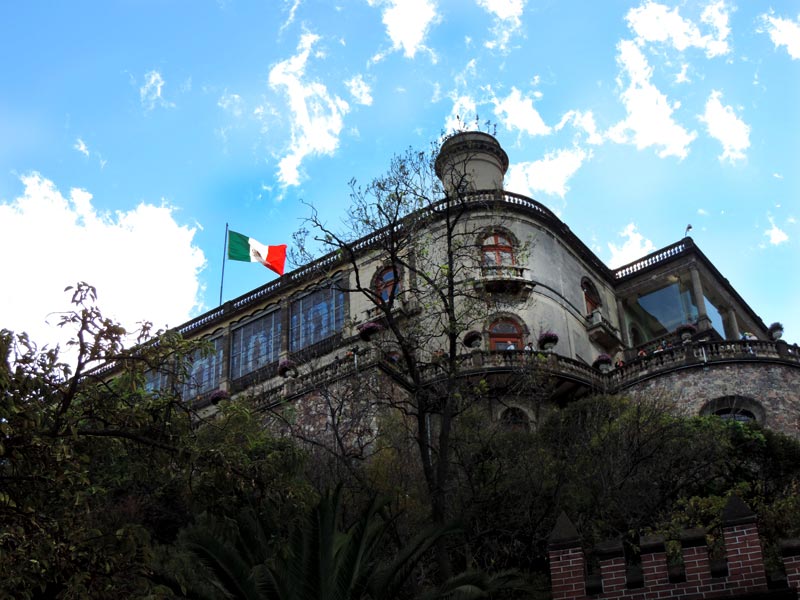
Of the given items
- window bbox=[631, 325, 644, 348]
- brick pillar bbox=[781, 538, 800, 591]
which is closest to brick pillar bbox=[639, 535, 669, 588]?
brick pillar bbox=[781, 538, 800, 591]

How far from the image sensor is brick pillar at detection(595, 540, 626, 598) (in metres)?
12.7

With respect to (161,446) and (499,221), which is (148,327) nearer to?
(161,446)

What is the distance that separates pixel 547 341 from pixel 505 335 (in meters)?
2.02

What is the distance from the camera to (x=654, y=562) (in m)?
12.7

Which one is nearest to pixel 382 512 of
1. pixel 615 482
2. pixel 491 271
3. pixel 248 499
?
pixel 248 499

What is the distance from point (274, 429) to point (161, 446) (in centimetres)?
1597

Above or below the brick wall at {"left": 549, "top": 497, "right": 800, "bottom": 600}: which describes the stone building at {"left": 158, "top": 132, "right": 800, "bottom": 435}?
above

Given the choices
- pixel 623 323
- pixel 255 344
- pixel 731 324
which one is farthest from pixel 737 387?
pixel 255 344

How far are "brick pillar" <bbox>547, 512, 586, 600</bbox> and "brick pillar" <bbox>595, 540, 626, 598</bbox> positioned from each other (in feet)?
0.88

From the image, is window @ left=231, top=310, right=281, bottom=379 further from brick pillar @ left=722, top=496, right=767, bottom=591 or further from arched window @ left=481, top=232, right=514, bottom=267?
brick pillar @ left=722, top=496, right=767, bottom=591

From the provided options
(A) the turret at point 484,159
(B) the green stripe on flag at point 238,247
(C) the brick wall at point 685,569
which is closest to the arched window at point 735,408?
(A) the turret at point 484,159

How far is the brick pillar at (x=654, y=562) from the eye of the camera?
1256 cm

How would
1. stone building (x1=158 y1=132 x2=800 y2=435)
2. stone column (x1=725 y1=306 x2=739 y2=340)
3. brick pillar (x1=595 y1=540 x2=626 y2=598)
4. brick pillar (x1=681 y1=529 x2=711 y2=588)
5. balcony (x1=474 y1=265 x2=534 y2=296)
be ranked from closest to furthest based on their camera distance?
brick pillar (x1=681 y1=529 x2=711 y2=588), brick pillar (x1=595 y1=540 x2=626 y2=598), stone building (x1=158 y1=132 x2=800 y2=435), balcony (x1=474 y1=265 x2=534 y2=296), stone column (x1=725 y1=306 x2=739 y2=340)

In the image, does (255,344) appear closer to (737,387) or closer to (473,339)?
(473,339)
